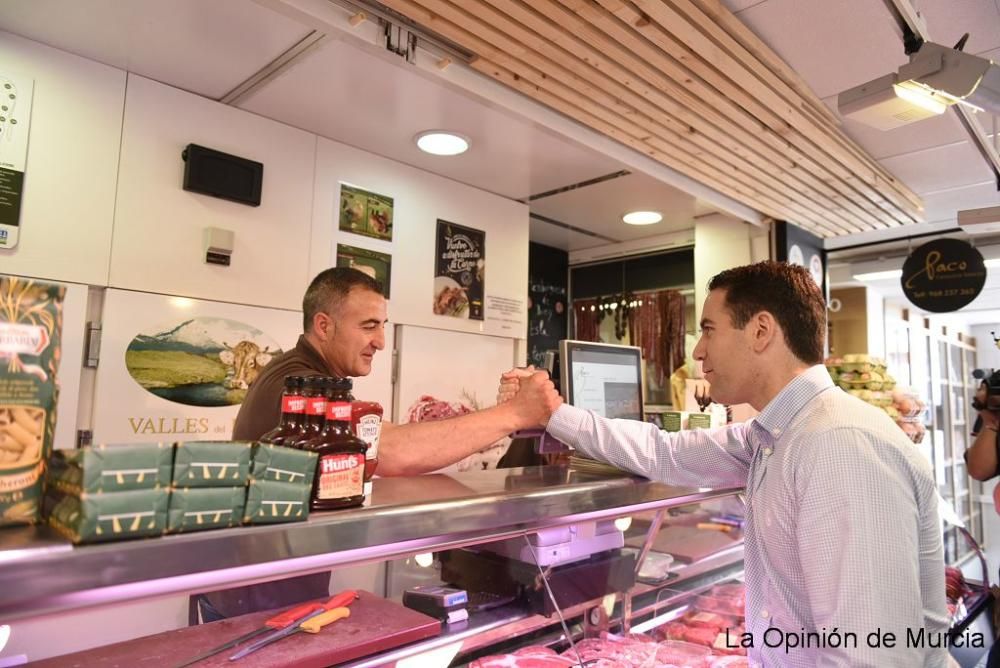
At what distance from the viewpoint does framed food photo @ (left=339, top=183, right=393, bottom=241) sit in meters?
4.16

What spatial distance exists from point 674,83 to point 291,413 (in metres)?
2.74

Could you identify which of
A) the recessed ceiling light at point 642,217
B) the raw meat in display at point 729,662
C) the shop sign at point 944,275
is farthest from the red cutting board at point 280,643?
the shop sign at point 944,275

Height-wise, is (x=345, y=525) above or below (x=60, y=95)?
below

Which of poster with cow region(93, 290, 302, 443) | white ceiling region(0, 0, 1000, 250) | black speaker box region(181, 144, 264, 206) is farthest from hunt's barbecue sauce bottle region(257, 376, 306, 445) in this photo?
black speaker box region(181, 144, 264, 206)

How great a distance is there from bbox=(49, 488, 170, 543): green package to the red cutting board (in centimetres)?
67

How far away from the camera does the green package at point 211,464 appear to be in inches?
36.4

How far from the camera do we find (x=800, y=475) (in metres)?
1.47

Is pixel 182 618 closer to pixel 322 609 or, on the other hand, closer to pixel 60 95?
pixel 322 609

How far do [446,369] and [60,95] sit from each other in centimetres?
275

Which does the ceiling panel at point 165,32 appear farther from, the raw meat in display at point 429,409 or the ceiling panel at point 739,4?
the raw meat in display at point 429,409

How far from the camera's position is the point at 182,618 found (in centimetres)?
312

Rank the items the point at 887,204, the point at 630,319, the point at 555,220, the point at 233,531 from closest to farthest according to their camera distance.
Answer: the point at 233,531 → the point at 887,204 → the point at 555,220 → the point at 630,319

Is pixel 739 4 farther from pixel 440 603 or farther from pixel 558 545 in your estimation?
pixel 440 603

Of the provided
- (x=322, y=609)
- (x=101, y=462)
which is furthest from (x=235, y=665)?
(x=101, y=462)
